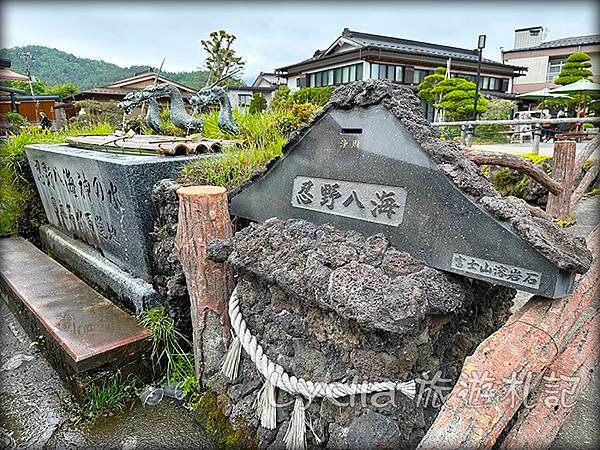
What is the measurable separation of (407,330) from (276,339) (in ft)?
2.77

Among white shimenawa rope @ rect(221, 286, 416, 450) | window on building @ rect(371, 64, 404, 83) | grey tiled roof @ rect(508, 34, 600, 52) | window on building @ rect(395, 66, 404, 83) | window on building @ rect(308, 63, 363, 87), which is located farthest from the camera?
grey tiled roof @ rect(508, 34, 600, 52)

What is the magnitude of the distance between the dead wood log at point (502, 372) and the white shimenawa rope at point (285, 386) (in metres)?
0.57

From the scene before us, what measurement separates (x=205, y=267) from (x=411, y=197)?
4.56ft

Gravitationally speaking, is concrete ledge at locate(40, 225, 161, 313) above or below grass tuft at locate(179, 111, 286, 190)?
below

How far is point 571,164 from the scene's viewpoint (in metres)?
5.91

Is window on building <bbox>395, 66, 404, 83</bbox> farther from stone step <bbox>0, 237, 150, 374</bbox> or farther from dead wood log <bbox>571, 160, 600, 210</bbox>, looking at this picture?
stone step <bbox>0, 237, 150, 374</bbox>

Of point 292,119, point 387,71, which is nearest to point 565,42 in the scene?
point 387,71

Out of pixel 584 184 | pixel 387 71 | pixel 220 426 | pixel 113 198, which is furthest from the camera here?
pixel 387 71

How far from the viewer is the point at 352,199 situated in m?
2.15

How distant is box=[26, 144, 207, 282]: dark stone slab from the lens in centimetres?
334

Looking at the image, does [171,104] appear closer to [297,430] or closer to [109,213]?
[109,213]

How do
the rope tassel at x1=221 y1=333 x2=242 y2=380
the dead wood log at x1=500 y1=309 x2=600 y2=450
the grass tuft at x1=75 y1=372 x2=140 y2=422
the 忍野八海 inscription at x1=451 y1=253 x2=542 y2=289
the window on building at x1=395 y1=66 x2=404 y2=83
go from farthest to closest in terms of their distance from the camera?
the window on building at x1=395 y1=66 x2=404 y2=83 < the grass tuft at x1=75 y1=372 x2=140 y2=422 < the rope tassel at x1=221 y1=333 x2=242 y2=380 < the 忍野八海 inscription at x1=451 y1=253 x2=542 y2=289 < the dead wood log at x1=500 y1=309 x2=600 y2=450

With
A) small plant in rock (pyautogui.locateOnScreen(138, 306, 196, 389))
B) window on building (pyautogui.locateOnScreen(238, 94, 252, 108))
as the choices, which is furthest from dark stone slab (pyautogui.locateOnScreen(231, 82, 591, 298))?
window on building (pyautogui.locateOnScreen(238, 94, 252, 108))

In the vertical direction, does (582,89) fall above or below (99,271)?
above
